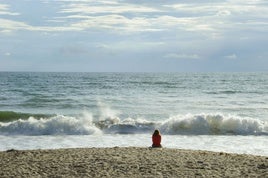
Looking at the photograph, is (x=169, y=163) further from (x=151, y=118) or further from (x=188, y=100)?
(x=188, y=100)

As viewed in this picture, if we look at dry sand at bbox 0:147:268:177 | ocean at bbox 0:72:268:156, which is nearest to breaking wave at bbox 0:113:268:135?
ocean at bbox 0:72:268:156

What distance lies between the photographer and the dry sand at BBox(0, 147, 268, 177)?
10.3 m

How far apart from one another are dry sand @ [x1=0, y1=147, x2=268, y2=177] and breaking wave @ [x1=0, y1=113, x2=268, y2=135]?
295 inches

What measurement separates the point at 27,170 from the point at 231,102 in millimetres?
26564

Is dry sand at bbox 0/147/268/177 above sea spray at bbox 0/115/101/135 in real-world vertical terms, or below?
below

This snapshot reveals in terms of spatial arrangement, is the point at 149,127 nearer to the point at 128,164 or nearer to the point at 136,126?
the point at 136,126

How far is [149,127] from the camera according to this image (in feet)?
72.9

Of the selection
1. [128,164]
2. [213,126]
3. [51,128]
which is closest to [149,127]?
[213,126]

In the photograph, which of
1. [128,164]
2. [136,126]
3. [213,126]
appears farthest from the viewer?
[213,126]

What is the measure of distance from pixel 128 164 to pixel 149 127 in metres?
11.1

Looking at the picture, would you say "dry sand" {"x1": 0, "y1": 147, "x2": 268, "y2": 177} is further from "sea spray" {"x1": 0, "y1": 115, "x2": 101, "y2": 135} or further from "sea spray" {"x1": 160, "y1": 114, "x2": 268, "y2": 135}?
"sea spray" {"x1": 160, "y1": 114, "x2": 268, "y2": 135}

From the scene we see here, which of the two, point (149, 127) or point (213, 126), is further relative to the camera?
point (213, 126)

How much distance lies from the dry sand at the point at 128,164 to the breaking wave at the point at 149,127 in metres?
7.49

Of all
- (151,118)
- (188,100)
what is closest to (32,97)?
(188,100)
